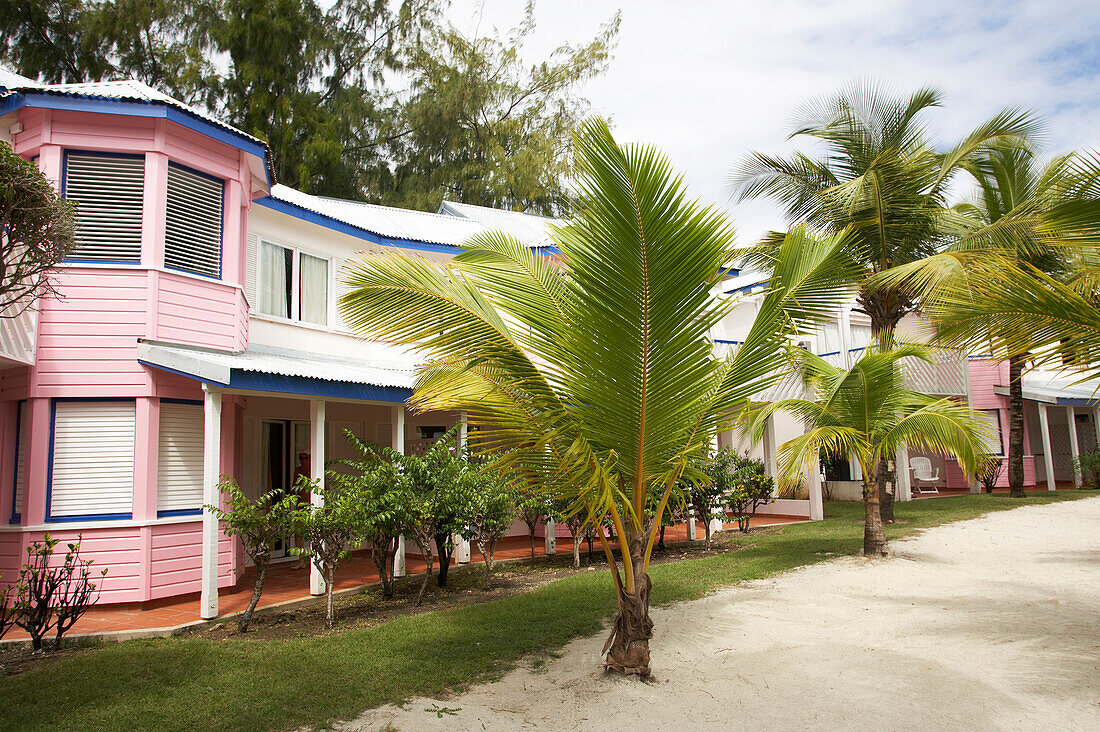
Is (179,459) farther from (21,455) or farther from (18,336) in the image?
(18,336)

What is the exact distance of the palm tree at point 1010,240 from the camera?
229 inches

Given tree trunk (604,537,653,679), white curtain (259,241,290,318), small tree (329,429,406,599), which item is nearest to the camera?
tree trunk (604,537,653,679)

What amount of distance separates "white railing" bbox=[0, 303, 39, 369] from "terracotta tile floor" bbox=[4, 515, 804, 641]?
9.52 feet

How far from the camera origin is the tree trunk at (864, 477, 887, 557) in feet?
34.5

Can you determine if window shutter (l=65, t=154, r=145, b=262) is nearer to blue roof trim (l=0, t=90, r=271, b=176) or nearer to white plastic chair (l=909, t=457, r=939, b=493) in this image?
blue roof trim (l=0, t=90, r=271, b=176)

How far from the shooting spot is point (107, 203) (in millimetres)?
8664

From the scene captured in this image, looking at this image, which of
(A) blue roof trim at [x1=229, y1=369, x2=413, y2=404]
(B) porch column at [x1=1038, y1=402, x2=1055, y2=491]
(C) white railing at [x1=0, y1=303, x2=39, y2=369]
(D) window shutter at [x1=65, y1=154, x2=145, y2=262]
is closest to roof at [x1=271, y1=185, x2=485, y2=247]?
(D) window shutter at [x1=65, y1=154, x2=145, y2=262]

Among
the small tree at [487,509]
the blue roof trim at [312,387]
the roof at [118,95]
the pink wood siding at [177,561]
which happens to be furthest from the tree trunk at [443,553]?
the roof at [118,95]

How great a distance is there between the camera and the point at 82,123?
28.0ft

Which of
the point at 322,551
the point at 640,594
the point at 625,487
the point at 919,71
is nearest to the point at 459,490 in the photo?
the point at 322,551

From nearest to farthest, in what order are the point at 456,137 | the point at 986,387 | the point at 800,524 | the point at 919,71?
1. the point at 919,71
2. the point at 800,524
3. the point at 986,387
4. the point at 456,137

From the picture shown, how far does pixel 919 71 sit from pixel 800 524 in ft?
30.9

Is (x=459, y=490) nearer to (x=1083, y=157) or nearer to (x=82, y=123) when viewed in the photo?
(x=82, y=123)

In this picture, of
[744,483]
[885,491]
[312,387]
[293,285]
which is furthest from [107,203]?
[885,491]
